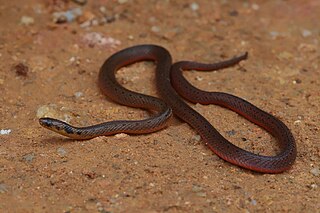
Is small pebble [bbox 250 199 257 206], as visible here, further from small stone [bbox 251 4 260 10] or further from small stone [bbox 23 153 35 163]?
small stone [bbox 251 4 260 10]

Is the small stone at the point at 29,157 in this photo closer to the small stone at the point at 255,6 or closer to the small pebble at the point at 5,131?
the small pebble at the point at 5,131

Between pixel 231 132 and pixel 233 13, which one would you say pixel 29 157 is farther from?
pixel 233 13

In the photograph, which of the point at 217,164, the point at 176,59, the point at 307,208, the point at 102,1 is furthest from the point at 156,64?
the point at 307,208

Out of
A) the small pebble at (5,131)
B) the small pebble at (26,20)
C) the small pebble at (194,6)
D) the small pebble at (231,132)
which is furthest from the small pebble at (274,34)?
the small pebble at (5,131)

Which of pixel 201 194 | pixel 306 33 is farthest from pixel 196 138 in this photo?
pixel 306 33

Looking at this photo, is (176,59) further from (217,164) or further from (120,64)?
(217,164)

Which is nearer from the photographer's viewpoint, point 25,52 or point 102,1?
point 25,52
